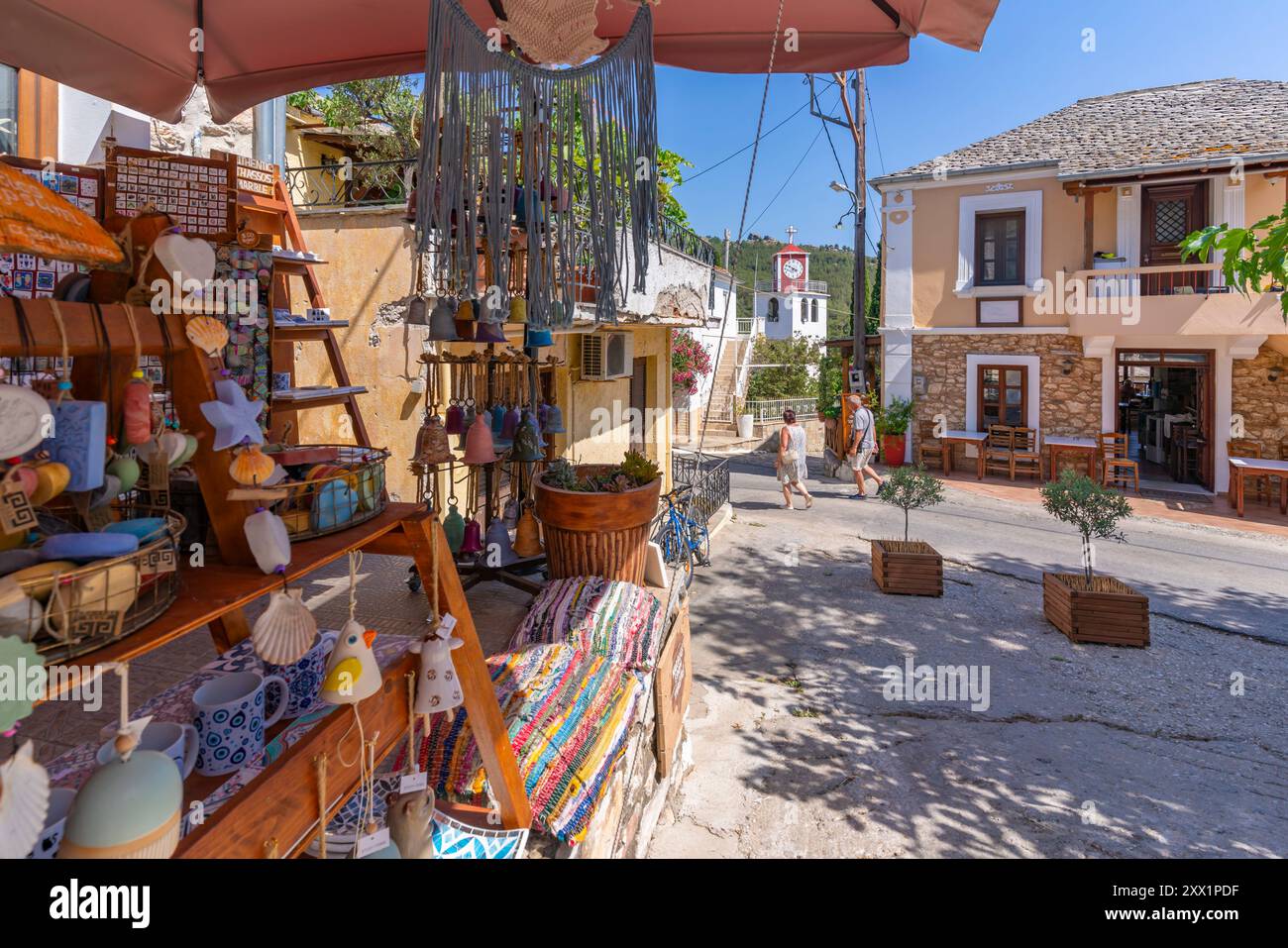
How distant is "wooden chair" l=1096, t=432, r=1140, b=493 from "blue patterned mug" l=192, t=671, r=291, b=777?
15.1 m

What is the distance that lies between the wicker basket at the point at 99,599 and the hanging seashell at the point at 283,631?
185mm

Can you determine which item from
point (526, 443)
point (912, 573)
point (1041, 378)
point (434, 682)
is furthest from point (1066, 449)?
point (434, 682)

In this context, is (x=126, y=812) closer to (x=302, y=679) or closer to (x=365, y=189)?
(x=302, y=679)

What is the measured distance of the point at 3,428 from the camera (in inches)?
34.1

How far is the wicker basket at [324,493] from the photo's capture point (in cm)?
140

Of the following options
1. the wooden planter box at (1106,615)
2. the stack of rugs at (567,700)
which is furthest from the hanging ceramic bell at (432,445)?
the wooden planter box at (1106,615)

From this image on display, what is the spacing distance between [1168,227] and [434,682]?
16903 millimetres

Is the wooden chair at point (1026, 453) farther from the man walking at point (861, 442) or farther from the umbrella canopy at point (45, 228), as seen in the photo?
the umbrella canopy at point (45, 228)

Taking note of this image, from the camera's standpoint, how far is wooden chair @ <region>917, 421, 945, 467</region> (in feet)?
49.8

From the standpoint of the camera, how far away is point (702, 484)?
9.98m

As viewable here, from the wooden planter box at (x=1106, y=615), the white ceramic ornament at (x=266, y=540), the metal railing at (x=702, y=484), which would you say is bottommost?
the wooden planter box at (x=1106, y=615)

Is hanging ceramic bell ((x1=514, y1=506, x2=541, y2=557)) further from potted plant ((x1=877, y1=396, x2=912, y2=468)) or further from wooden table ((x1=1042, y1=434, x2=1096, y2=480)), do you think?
wooden table ((x1=1042, y1=434, x2=1096, y2=480))
